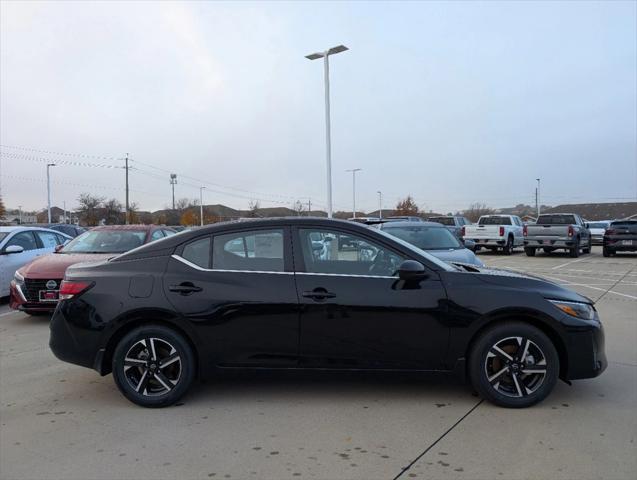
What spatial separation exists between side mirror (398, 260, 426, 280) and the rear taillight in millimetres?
2663

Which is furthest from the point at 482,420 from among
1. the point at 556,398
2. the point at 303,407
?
the point at 303,407

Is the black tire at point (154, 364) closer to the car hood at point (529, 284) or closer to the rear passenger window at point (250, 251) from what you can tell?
the rear passenger window at point (250, 251)

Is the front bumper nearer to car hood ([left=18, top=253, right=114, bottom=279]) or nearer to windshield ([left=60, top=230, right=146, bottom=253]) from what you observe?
car hood ([left=18, top=253, right=114, bottom=279])

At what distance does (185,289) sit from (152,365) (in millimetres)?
694

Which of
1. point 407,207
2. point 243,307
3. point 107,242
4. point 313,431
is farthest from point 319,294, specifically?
point 407,207

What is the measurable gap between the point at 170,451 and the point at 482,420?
2.34m

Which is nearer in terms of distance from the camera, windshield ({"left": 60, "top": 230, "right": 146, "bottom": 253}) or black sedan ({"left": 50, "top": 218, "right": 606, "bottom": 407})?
black sedan ({"left": 50, "top": 218, "right": 606, "bottom": 407})

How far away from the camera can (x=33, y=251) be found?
10.4 metres

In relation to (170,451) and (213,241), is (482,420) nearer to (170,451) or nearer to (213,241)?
(170,451)

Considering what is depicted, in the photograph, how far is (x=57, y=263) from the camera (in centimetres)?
780

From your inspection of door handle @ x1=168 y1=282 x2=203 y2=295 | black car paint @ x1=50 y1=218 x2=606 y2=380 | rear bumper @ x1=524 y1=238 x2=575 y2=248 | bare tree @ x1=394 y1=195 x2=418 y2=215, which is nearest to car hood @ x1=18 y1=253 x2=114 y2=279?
black car paint @ x1=50 y1=218 x2=606 y2=380

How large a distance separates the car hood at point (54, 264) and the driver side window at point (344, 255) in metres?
4.32

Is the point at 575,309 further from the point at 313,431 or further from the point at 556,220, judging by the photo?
the point at 556,220

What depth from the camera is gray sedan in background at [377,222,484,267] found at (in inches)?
370
